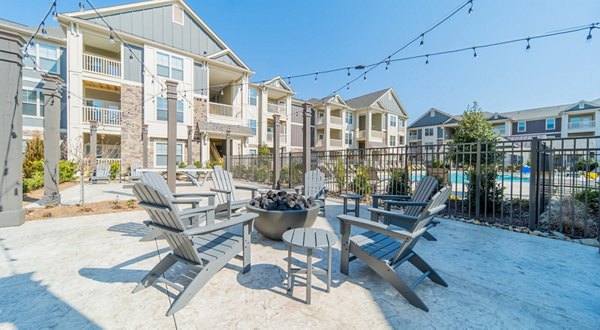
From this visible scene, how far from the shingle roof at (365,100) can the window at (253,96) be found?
41.9 ft

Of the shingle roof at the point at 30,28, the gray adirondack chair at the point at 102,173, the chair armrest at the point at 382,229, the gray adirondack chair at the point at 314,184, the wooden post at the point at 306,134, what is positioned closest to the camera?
the chair armrest at the point at 382,229

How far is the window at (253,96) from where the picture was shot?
19359 mm

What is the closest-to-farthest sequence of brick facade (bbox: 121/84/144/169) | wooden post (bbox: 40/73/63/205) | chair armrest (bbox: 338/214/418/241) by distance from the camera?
chair armrest (bbox: 338/214/418/241), wooden post (bbox: 40/73/63/205), brick facade (bbox: 121/84/144/169)

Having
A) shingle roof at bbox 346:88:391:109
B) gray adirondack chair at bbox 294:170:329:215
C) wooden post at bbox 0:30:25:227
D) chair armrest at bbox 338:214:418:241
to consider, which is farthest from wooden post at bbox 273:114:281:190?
shingle roof at bbox 346:88:391:109

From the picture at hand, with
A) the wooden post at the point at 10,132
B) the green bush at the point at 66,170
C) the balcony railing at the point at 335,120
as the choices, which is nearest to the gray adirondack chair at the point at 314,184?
the wooden post at the point at 10,132

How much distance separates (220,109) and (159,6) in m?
6.85

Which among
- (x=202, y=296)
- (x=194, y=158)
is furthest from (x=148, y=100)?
(x=202, y=296)

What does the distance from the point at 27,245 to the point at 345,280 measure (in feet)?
14.5

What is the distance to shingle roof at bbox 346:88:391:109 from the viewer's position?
2717 centimetres

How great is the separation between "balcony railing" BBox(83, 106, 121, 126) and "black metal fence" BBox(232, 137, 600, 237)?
8.33 m

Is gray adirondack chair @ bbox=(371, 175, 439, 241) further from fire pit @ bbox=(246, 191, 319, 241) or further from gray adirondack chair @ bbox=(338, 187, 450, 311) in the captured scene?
fire pit @ bbox=(246, 191, 319, 241)

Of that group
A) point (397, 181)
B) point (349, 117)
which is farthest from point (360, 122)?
point (397, 181)

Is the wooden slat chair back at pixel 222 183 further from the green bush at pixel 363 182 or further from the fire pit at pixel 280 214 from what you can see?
the green bush at pixel 363 182

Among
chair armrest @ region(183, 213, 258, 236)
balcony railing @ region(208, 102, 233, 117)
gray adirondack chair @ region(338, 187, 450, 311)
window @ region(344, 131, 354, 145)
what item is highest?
balcony railing @ region(208, 102, 233, 117)
